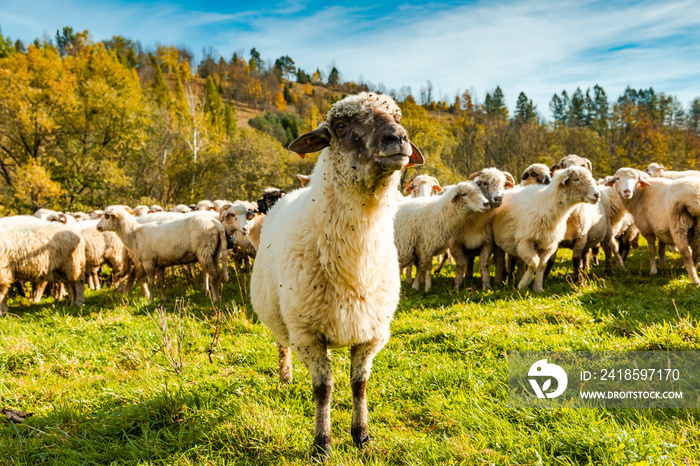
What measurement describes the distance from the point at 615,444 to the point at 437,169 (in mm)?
30633

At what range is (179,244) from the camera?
336 inches

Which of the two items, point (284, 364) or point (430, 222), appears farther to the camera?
point (430, 222)

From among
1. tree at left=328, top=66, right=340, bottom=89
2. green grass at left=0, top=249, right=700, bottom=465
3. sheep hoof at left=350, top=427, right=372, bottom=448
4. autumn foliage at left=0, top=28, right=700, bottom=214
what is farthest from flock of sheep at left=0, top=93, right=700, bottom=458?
tree at left=328, top=66, right=340, bottom=89

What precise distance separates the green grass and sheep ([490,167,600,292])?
0.74 meters

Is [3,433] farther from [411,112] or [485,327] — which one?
[411,112]

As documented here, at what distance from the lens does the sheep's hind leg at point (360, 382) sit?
3.10 m

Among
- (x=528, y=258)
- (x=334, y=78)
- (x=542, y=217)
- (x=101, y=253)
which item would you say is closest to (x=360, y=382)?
(x=528, y=258)

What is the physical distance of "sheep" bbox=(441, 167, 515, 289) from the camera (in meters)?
7.62

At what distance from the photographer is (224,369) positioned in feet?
14.9

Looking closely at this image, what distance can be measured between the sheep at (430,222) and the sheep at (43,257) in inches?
283

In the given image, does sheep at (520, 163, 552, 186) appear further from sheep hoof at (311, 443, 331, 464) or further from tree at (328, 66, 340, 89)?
tree at (328, 66, 340, 89)

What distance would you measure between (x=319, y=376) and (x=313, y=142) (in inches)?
69.2

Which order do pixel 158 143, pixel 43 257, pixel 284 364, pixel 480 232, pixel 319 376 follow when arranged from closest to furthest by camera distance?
pixel 319 376
pixel 284 364
pixel 480 232
pixel 43 257
pixel 158 143

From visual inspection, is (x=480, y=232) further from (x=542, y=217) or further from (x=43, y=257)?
(x=43, y=257)
